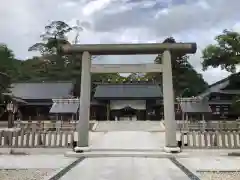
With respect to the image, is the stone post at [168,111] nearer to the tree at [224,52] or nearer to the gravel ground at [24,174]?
the gravel ground at [24,174]

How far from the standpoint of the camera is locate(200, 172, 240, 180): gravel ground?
257 inches

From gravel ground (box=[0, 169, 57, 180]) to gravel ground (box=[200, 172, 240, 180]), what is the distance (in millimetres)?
3914

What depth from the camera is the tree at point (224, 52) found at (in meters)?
27.9

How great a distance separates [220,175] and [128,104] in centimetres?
3510

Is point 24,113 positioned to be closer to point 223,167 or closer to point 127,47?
point 127,47

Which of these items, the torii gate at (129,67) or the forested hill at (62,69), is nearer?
the torii gate at (129,67)

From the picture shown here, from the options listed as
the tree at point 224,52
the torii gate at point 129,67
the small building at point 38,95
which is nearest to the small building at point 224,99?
the tree at point 224,52

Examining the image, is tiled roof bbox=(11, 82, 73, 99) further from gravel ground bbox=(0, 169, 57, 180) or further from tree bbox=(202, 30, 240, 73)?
gravel ground bbox=(0, 169, 57, 180)

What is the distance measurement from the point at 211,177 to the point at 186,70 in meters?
43.1

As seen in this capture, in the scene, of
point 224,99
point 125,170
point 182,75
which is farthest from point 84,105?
A: point 182,75

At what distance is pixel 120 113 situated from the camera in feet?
137

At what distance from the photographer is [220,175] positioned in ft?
22.5

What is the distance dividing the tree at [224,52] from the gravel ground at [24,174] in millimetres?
23787

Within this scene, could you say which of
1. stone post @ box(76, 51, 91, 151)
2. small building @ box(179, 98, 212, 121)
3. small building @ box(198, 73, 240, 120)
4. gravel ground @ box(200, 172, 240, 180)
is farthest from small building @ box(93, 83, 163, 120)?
gravel ground @ box(200, 172, 240, 180)
